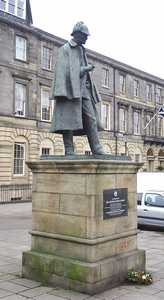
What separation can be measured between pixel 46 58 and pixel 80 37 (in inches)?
1088

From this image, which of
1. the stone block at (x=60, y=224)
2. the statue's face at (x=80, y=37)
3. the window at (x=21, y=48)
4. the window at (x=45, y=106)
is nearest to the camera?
the stone block at (x=60, y=224)

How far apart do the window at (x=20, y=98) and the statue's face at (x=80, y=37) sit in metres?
24.1

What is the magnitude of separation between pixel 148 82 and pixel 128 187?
44.0 metres

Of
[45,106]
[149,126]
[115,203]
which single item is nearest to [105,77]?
[45,106]

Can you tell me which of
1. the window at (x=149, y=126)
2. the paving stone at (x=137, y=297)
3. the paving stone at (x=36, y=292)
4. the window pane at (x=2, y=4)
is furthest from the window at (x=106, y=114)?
the paving stone at (x=137, y=297)

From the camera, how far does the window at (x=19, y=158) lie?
31.9 meters

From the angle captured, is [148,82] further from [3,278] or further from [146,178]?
[3,278]

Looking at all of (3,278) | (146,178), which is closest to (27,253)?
(3,278)

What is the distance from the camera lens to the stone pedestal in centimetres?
730

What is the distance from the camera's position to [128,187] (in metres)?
8.34

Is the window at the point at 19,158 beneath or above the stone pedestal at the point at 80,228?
above

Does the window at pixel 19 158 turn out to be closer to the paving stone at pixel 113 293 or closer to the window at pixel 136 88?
the window at pixel 136 88

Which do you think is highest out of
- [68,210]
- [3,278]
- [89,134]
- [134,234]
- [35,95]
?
[35,95]

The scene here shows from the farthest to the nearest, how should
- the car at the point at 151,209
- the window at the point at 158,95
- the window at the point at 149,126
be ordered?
the window at the point at 158,95
the window at the point at 149,126
the car at the point at 151,209
